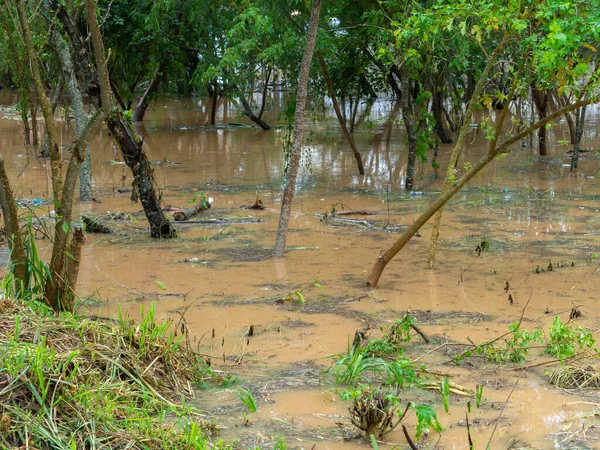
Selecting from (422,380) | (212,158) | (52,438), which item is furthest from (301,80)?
(212,158)

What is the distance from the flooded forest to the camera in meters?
3.99

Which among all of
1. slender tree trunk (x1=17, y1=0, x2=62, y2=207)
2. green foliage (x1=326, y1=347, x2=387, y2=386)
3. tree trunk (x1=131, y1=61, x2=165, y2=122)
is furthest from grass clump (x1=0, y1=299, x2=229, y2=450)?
tree trunk (x1=131, y1=61, x2=165, y2=122)

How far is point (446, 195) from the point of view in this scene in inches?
259

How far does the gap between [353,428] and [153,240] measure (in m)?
5.31

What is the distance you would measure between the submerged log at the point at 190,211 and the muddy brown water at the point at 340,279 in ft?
0.45

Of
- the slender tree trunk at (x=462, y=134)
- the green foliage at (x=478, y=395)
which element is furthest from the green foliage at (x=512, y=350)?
the slender tree trunk at (x=462, y=134)

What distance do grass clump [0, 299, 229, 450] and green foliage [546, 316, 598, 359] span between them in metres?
2.15

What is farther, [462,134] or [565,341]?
[462,134]

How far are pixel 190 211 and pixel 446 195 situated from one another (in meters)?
4.45

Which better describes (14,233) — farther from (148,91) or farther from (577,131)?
(148,91)

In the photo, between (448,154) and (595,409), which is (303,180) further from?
(595,409)

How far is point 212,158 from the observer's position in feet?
52.5

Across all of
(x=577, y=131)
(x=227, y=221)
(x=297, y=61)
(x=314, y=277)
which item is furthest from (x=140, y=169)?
(x=577, y=131)

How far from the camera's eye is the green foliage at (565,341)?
501 cm
